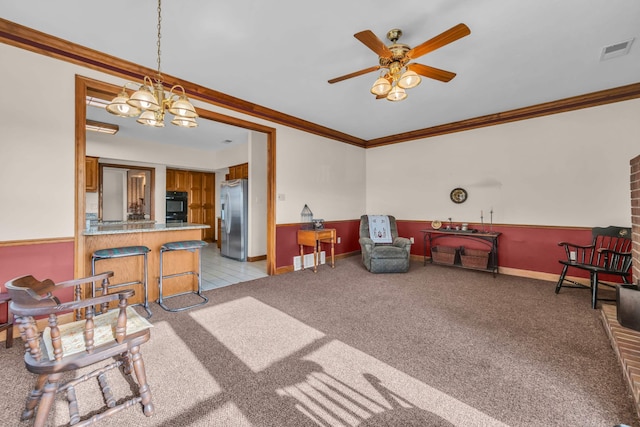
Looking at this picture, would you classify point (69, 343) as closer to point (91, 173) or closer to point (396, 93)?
point (396, 93)

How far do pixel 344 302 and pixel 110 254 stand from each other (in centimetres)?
245

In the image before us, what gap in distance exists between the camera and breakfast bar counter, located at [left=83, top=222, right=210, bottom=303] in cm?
281

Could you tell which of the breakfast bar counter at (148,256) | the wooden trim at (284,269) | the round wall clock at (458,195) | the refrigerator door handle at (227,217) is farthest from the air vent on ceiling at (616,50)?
the refrigerator door handle at (227,217)

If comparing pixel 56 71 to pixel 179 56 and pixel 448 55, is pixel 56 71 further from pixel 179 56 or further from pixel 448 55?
pixel 448 55

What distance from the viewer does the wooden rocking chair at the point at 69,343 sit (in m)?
1.16

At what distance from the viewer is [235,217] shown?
5.45 m

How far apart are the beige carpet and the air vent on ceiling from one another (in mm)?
2602

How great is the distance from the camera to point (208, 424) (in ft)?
4.50

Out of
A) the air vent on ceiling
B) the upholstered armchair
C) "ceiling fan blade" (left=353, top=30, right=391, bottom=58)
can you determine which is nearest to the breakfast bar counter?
the upholstered armchair

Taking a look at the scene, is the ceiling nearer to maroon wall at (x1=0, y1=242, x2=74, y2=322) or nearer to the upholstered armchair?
maroon wall at (x1=0, y1=242, x2=74, y2=322)

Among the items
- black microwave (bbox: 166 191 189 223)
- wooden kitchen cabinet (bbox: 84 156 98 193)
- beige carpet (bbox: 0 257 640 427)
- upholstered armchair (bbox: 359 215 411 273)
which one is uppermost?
wooden kitchen cabinet (bbox: 84 156 98 193)

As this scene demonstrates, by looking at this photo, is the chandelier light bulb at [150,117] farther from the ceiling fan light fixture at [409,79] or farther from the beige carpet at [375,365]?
the ceiling fan light fixture at [409,79]

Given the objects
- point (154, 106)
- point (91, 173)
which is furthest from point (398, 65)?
point (91, 173)

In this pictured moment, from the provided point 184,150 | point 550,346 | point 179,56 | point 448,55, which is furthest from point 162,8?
point 184,150
